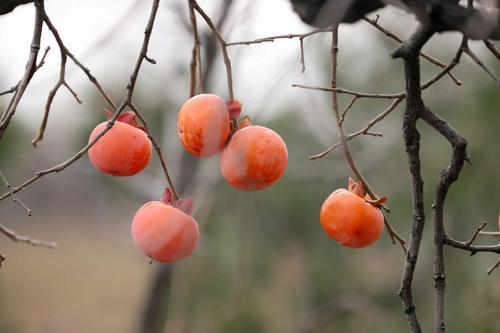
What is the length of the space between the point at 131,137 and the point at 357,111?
3.79 metres

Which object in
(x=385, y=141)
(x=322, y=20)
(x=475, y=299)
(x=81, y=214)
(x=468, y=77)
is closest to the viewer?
(x=322, y=20)

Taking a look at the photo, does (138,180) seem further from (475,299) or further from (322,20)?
(322,20)

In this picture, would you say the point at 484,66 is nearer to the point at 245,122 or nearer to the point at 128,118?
the point at 245,122

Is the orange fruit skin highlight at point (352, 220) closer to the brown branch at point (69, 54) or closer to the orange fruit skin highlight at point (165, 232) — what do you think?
the orange fruit skin highlight at point (165, 232)

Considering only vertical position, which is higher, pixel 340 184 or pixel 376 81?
pixel 376 81

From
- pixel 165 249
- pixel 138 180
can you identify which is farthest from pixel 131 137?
pixel 138 180

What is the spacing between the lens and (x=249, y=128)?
840 millimetres

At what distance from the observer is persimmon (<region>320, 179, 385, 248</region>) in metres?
0.90

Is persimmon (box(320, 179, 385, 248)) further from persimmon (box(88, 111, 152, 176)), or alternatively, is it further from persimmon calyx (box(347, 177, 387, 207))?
persimmon (box(88, 111, 152, 176))

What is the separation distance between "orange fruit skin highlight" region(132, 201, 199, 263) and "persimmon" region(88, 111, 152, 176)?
0.06 metres

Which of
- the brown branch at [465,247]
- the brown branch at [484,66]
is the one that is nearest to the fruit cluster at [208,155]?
the brown branch at [465,247]

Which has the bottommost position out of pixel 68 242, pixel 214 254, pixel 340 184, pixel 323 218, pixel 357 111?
pixel 68 242

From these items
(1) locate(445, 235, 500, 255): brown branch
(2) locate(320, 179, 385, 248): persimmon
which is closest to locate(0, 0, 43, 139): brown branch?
(2) locate(320, 179, 385, 248): persimmon

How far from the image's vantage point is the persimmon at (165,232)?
87 cm
